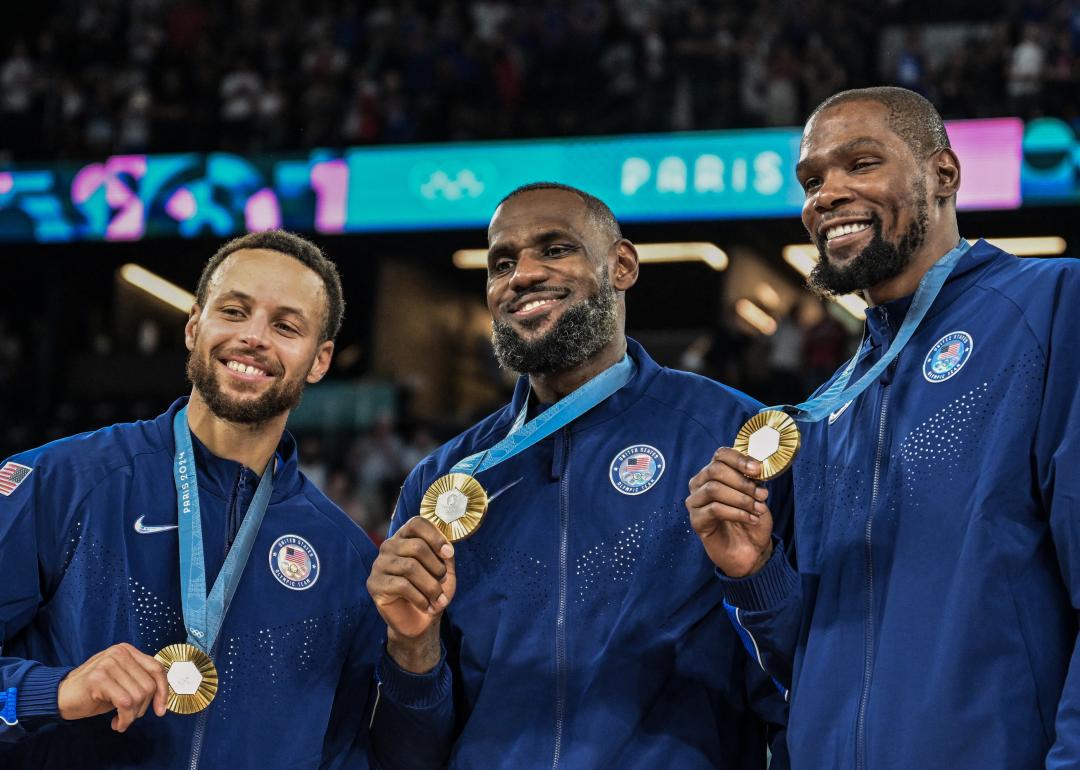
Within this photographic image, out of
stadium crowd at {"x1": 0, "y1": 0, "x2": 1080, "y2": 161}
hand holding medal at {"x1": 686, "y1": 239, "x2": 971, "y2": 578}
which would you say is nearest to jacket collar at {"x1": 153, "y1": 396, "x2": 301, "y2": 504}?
hand holding medal at {"x1": 686, "y1": 239, "x2": 971, "y2": 578}

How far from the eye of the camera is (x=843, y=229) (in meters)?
3.19

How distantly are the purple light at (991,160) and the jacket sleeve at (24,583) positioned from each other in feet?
36.1

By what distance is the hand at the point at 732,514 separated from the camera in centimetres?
284

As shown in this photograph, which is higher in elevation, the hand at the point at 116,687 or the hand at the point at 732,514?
the hand at the point at 732,514

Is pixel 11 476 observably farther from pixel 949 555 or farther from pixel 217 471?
pixel 949 555

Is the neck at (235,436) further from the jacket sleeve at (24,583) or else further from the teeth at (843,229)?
the teeth at (843,229)

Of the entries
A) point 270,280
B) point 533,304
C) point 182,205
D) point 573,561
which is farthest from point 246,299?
point 182,205

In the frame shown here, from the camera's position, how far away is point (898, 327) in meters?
3.13

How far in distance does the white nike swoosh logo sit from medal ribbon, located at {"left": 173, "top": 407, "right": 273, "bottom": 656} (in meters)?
0.04

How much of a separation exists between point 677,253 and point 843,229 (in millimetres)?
13638

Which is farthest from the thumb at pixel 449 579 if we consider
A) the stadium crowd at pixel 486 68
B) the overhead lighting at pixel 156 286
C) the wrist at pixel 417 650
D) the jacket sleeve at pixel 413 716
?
the overhead lighting at pixel 156 286

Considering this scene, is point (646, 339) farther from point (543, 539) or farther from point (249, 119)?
point (543, 539)

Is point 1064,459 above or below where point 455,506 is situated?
above

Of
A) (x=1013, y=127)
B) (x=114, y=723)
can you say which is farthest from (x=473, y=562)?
(x=1013, y=127)
